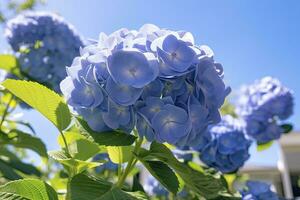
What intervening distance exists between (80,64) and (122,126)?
0.17 metres

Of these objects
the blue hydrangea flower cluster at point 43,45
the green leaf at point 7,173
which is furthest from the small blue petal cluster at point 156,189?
the green leaf at point 7,173

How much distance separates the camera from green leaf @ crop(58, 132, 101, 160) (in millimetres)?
1308

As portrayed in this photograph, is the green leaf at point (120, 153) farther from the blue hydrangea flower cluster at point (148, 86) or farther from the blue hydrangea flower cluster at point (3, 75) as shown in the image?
the blue hydrangea flower cluster at point (3, 75)

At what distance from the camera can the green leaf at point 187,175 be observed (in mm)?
1210

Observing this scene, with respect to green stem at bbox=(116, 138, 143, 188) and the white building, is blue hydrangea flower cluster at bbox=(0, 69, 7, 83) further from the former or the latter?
the white building

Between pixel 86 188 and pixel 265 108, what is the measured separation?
1710 mm

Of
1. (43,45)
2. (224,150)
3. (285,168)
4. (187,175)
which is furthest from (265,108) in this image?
(285,168)

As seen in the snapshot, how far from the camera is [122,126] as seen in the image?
1149 mm

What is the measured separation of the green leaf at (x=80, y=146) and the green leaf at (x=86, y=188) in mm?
162

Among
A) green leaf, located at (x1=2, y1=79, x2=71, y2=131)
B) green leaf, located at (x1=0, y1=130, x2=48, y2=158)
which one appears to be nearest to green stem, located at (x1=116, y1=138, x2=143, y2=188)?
green leaf, located at (x1=2, y1=79, x2=71, y2=131)

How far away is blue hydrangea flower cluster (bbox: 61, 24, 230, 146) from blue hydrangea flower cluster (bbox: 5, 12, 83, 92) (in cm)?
123

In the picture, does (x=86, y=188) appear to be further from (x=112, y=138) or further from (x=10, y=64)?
(x=10, y=64)

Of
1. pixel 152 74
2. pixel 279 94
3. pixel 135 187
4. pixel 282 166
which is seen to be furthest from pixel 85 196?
pixel 282 166

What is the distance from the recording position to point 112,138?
45.6 inches
